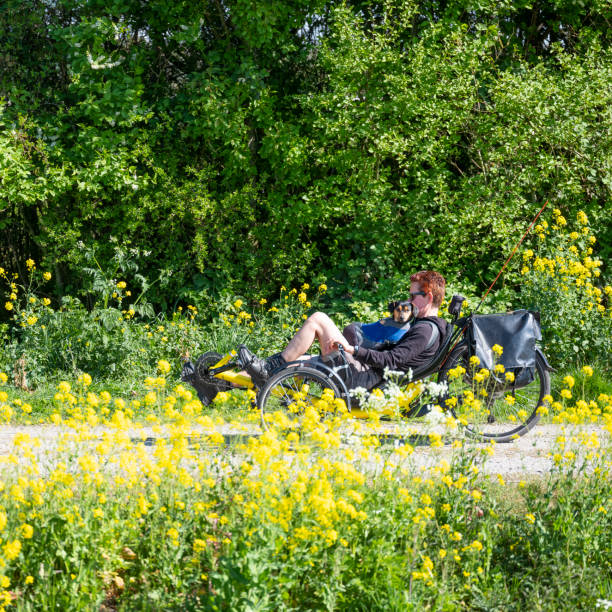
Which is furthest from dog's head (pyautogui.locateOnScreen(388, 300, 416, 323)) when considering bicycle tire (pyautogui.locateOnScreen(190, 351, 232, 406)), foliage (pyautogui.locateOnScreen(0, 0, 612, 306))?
foliage (pyautogui.locateOnScreen(0, 0, 612, 306))

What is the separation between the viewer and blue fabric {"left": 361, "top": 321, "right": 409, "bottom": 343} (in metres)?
5.81

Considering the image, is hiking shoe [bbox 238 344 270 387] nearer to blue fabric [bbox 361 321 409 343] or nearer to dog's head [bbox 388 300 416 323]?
blue fabric [bbox 361 321 409 343]

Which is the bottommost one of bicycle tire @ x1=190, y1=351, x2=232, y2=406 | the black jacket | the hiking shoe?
bicycle tire @ x1=190, y1=351, x2=232, y2=406

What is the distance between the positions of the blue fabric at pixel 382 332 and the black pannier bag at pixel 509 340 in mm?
688

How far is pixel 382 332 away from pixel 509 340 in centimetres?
101

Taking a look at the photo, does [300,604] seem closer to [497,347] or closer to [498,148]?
[497,347]

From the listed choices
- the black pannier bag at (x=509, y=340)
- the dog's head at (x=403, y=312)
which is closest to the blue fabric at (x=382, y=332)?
the dog's head at (x=403, y=312)

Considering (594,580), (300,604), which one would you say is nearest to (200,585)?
(300,604)

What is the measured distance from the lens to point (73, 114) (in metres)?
8.69

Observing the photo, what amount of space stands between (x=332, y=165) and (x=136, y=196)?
7.58ft

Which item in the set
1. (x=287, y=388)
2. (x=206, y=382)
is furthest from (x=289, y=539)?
(x=206, y=382)

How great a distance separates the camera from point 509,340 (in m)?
5.26

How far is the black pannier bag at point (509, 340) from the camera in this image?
17.0 feet

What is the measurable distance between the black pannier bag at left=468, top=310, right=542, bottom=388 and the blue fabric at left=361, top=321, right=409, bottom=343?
69cm
